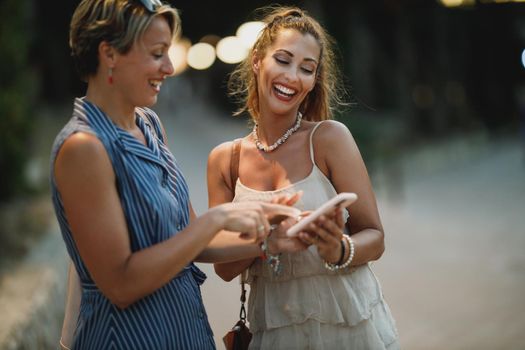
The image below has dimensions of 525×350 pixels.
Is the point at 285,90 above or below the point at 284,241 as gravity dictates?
above

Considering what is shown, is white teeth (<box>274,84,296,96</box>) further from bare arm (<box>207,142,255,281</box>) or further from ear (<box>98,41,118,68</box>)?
ear (<box>98,41,118,68</box>)

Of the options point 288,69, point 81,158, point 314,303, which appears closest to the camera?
point 81,158

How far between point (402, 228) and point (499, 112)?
1401 centimetres

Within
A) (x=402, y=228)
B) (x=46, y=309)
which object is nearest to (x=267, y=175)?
(x=46, y=309)

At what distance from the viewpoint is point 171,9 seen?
204cm

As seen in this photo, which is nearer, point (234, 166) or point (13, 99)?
point (234, 166)

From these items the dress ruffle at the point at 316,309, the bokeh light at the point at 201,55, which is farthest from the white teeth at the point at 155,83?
the bokeh light at the point at 201,55

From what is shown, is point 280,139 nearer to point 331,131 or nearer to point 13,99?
point 331,131

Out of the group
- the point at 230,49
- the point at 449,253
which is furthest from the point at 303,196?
the point at 230,49

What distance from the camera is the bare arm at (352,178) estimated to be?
246 centimetres

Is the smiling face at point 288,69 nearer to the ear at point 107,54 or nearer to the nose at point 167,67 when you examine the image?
the nose at point 167,67

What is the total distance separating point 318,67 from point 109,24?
1031 mm

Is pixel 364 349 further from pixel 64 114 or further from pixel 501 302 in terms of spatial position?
pixel 64 114

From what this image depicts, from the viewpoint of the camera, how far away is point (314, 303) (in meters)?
2.44
